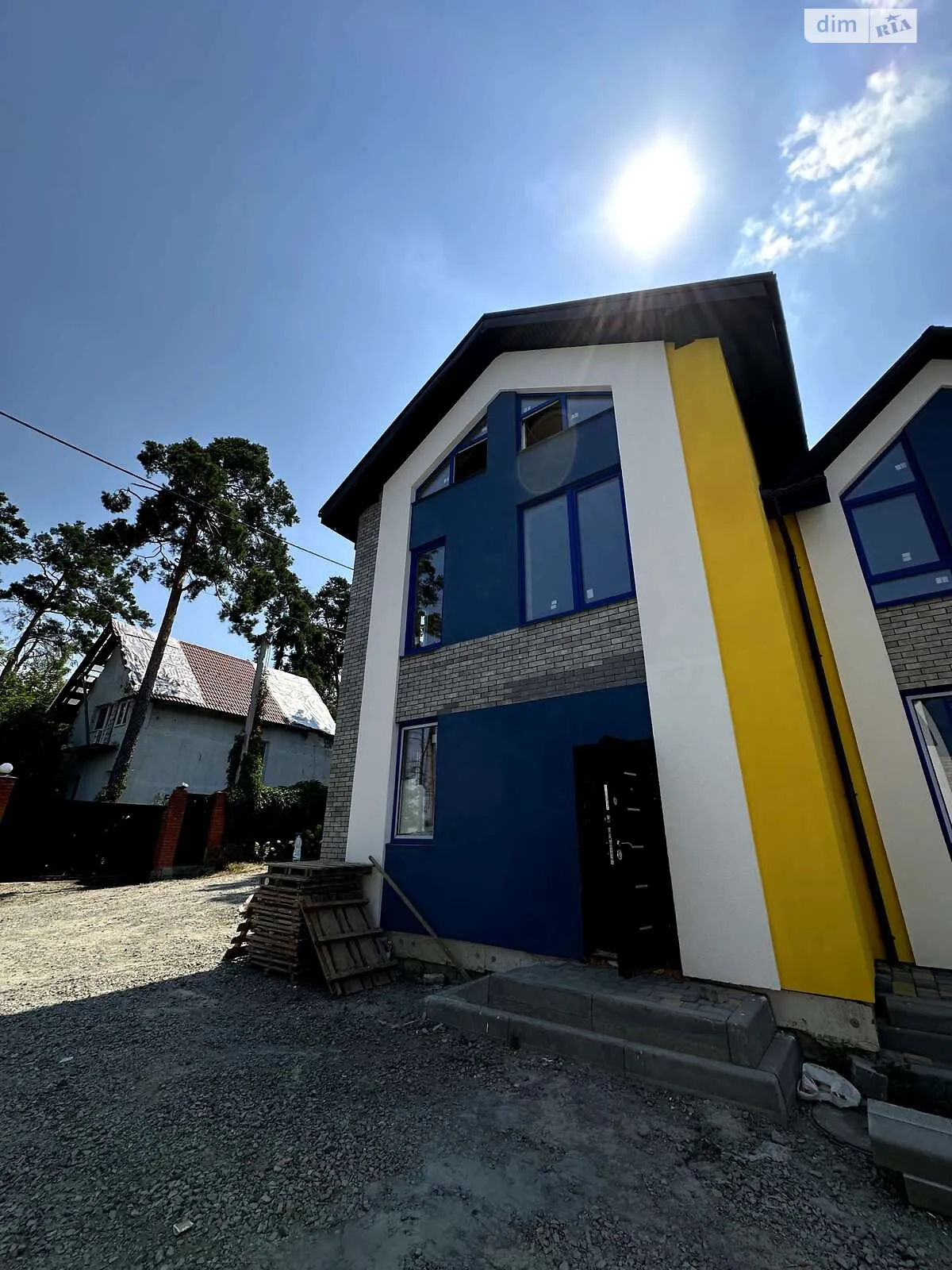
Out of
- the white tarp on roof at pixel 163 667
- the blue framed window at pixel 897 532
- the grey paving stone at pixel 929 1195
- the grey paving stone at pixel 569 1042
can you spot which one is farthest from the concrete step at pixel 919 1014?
the white tarp on roof at pixel 163 667

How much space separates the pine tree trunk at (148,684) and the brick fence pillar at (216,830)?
4.80 meters

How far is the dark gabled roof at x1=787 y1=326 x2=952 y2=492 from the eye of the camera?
21.9 feet

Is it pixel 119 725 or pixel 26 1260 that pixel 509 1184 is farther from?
pixel 119 725

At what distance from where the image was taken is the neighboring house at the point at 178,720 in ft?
69.1

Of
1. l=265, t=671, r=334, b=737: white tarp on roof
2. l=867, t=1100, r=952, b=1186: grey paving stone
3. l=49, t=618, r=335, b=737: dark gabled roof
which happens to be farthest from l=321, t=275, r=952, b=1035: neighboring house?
l=265, t=671, r=334, b=737: white tarp on roof

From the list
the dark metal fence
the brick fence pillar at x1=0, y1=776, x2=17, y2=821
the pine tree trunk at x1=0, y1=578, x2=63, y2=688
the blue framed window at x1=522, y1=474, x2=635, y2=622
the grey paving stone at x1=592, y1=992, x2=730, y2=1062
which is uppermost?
the pine tree trunk at x1=0, y1=578, x2=63, y2=688

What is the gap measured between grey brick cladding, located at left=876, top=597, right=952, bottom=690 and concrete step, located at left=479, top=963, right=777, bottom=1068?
4019 millimetres

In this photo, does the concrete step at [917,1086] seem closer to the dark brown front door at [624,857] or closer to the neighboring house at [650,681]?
the neighboring house at [650,681]

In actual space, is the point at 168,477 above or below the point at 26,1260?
above

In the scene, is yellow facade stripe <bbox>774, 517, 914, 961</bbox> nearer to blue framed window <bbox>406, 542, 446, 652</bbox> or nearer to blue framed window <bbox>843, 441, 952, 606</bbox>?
blue framed window <bbox>843, 441, 952, 606</bbox>

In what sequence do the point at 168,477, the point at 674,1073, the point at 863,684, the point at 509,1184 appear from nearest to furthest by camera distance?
1. the point at 509,1184
2. the point at 674,1073
3. the point at 863,684
4. the point at 168,477

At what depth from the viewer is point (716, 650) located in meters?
5.00

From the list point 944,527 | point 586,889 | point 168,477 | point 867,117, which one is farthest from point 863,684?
point 168,477

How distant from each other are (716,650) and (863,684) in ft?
7.82
